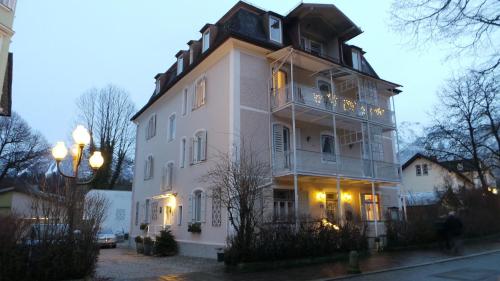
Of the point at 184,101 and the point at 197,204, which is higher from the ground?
the point at 184,101

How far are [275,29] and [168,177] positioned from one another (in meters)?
10.1

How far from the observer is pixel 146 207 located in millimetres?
25031

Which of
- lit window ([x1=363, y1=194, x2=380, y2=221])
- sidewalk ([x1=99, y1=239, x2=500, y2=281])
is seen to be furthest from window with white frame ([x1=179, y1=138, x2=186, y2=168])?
lit window ([x1=363, y1=194, x2=380, y2=221])

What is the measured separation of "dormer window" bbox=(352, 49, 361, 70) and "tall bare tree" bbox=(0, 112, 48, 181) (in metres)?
37.9

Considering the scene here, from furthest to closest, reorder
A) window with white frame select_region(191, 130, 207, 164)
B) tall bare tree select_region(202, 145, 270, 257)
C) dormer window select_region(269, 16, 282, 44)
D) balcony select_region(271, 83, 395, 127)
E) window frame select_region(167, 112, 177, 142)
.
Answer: window frame select_region(167, 112, 177, 142)
dormer window select_region(269, 16, 282, 44)
window with white frame select_region(191, 130, 207, 164)
balcony select_region(271, 83, 395, 127)
tall bare tree select_region(202, 145, 270, 257)

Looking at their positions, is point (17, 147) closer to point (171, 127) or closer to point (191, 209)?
point (171, 127)

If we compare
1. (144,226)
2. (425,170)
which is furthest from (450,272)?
(425,170)

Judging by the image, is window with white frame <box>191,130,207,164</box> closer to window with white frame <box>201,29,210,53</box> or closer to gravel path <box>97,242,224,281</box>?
window with white frame <box>201,29,210,53</box>

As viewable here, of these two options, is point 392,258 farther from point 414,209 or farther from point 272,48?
point 272,48

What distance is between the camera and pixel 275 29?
1969cm

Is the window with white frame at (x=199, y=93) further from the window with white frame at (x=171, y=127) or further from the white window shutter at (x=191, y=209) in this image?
the white window shutter at (x=191, y=209)

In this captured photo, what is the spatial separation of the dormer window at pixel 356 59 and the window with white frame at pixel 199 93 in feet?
30.5

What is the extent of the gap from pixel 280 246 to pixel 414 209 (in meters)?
10.1

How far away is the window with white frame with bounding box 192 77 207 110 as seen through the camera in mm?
19778
